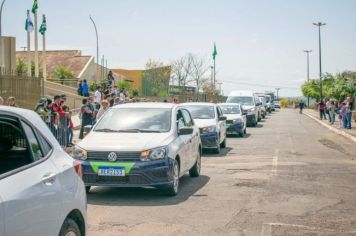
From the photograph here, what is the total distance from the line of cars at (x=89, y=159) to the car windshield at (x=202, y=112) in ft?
0.11

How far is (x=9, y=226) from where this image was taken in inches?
141

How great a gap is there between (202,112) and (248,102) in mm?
17969

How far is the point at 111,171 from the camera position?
9.13 meters

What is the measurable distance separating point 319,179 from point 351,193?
1711mm

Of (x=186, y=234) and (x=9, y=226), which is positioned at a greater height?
(x=9, y=226)

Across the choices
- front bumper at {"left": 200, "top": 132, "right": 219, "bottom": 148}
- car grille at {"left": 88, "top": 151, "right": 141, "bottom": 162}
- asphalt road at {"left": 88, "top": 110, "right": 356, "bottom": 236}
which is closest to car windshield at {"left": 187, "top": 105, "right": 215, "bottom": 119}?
front bumper at {"left": 200, "top": 132, "right": 219, "bottom": 148}

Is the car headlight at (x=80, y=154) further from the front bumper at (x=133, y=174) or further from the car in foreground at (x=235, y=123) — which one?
the car in foreground at (x=235, y=123)

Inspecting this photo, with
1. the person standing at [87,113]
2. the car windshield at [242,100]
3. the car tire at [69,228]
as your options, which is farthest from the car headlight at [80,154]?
the car windshield at [242,100]

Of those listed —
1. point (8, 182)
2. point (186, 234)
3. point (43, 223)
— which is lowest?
point (186, 234)

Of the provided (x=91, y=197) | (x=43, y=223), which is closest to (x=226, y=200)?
(x=91, y=197)

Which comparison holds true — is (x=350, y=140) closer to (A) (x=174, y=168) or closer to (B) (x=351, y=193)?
(B) (x=351, y=193)

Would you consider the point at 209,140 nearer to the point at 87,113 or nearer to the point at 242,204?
the point at 87,113

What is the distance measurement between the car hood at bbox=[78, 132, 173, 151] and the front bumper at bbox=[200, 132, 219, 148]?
22.7ft

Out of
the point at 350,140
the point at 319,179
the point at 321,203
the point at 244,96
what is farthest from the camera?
the point at 244,96
